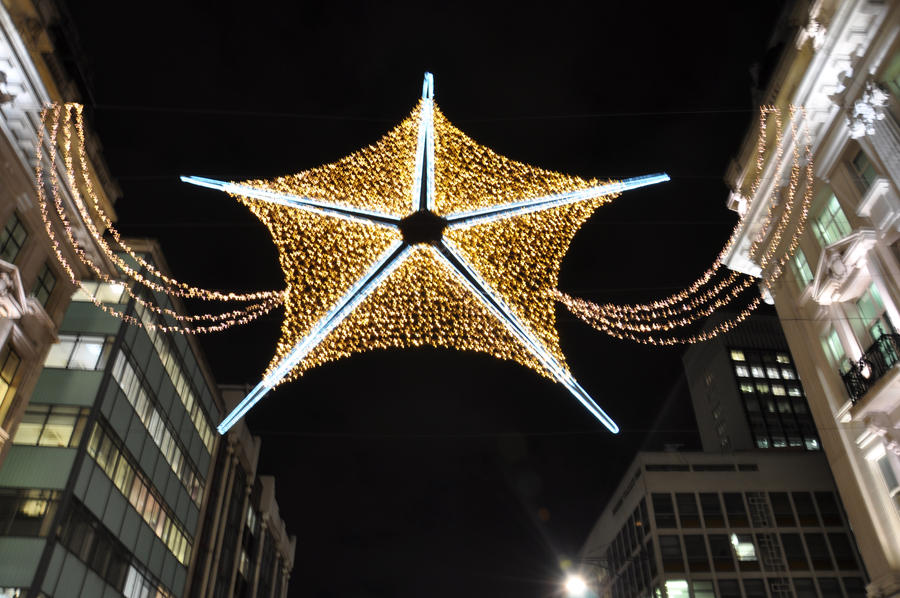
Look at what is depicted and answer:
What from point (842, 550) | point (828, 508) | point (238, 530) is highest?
point (828, 508)

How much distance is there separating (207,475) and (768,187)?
33.5 metres

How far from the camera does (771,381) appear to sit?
9725 centimetres

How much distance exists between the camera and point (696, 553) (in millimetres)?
55281

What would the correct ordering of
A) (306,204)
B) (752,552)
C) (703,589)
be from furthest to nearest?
(752,552) → (703,589) → (306,204)

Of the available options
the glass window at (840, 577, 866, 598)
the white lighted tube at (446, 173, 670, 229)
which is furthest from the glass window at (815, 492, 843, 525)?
the white lighted tube at (446, 173, 670, 229)

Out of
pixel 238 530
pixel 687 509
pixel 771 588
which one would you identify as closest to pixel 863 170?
pixel 238 530

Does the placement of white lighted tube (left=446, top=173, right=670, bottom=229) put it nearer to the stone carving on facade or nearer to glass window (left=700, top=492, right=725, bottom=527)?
the stone carving on facade

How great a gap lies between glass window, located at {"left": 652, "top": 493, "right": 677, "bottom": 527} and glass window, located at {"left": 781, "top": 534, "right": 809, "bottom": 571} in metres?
8.44

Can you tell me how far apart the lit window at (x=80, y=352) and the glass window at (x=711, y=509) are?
157ft

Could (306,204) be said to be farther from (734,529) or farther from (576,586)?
(734,529)

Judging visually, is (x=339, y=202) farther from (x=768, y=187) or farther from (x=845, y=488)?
(x=845, y=488)

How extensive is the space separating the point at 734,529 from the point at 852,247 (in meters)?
46.5

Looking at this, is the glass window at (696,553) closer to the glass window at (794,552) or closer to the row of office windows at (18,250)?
the glass window at (794,552)

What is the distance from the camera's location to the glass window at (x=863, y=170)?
17422 millimetres
